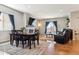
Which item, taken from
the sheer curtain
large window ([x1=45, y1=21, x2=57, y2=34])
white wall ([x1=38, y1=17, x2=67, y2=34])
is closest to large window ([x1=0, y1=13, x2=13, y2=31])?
the sheer curtain

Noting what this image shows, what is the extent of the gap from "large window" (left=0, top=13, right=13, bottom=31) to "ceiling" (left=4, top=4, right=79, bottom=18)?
0.26 m

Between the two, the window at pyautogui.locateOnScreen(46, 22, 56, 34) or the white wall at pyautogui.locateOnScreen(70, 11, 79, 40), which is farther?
the window at pyautogui.locateOnScreen(46, 22, 56, 34)

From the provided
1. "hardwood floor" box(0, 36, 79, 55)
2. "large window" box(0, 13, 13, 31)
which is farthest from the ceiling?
"hardwood floor" box(0, 36, 79, 55)

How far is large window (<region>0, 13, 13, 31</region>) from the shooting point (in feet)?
8.84

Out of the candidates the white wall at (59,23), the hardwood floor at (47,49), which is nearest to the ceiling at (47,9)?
the white wall at (59,23)

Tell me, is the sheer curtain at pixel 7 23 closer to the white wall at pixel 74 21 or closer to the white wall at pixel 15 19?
the white wall at pixel 15 19

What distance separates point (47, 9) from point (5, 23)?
1.00 meters

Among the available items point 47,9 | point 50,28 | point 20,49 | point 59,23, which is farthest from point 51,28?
point 20,49

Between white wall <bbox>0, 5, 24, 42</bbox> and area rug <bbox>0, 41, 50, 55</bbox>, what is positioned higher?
white wall <bbox>0, 5, 24, 42</bbox>

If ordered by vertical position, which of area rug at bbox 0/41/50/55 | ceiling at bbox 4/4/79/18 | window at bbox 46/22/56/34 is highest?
ceiling at bbox 4/4/79/18

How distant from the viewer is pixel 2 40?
2645 mm

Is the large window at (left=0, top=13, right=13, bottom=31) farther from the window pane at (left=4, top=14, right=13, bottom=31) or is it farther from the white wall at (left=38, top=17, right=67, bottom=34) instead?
the white wall at (left=38, top=17, right=67, bottom=34)

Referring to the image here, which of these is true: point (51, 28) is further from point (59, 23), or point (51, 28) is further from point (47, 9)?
point (47, 9)
